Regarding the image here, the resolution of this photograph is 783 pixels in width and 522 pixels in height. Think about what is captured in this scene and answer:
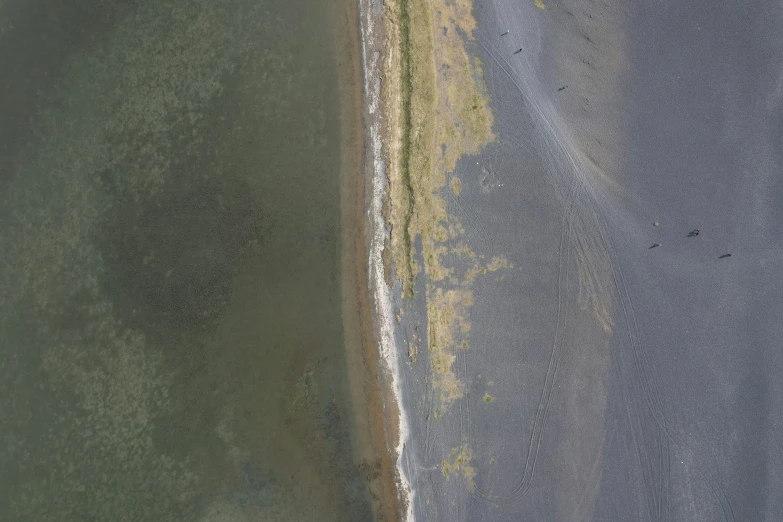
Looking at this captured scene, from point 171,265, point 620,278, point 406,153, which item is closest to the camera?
point 620,278

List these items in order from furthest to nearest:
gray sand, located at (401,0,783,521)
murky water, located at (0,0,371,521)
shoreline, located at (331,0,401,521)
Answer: shoreline, located at (331,0,401,521), murky water, located at (0,0,371,521), gray sand, located at (401,0,783,521)

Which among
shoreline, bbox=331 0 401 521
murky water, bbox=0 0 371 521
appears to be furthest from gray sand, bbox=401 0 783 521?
murky water, bbox=0 0 371 521

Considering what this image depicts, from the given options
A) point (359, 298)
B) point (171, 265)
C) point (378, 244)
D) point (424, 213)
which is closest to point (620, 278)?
point (424, 213)

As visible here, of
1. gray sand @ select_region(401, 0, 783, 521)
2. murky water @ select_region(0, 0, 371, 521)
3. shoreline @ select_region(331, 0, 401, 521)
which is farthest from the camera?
shoreline @ select_region(331, 0, 401, 521)

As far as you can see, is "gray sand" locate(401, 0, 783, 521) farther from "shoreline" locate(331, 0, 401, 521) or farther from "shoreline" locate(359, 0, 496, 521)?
"shoreline" locate(331, 0, 401, 521)

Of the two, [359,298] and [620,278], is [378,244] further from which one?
[620,278]

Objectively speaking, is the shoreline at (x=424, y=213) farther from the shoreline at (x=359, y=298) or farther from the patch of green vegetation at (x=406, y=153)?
the shoreline at (x=359, y=298)
